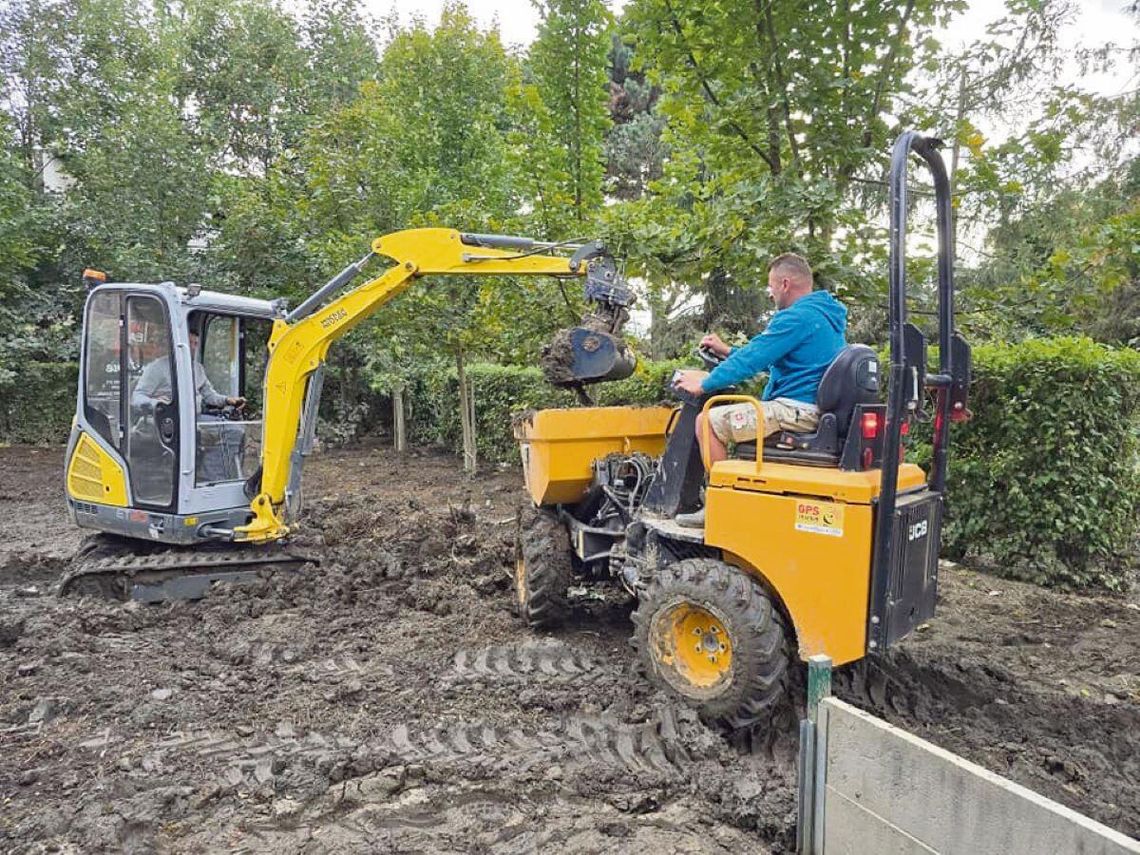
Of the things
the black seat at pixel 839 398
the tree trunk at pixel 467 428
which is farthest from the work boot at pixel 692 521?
the tree trunk at pixel 467 428

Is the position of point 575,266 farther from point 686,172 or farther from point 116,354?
point 116,354

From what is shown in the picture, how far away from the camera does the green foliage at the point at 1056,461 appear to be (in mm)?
5988

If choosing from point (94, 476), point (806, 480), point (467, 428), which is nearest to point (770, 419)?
point (806, 480)

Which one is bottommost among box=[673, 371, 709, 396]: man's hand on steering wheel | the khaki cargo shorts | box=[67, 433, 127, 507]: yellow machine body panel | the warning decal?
box=[67, 433, 127, 507]: yellow machine body panel

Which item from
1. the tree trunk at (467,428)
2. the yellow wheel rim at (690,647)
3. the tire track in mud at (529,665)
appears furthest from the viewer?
the tree trunk at (467,428)

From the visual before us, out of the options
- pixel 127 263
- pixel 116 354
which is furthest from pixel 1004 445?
pixel 127 263

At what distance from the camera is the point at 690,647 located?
12.7 ft

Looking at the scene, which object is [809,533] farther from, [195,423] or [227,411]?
[227,411]

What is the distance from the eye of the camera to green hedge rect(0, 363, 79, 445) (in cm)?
1523

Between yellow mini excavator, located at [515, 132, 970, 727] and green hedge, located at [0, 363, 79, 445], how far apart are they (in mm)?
15046

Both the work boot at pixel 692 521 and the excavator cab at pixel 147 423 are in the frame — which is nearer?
the work boot at pixel 692 521

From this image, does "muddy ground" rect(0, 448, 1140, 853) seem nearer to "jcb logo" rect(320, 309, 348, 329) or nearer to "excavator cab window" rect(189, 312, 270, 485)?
"excavator cab window" rect(189, 312, 270, 485)

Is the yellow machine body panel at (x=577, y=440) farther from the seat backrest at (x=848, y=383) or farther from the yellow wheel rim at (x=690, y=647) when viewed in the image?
the seat backrest at (x=848, y=383)

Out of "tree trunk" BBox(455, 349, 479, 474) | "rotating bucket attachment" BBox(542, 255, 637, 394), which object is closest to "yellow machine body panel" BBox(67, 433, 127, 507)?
"rotating bucket attachment" BBox(542, 255, 637, 394)
